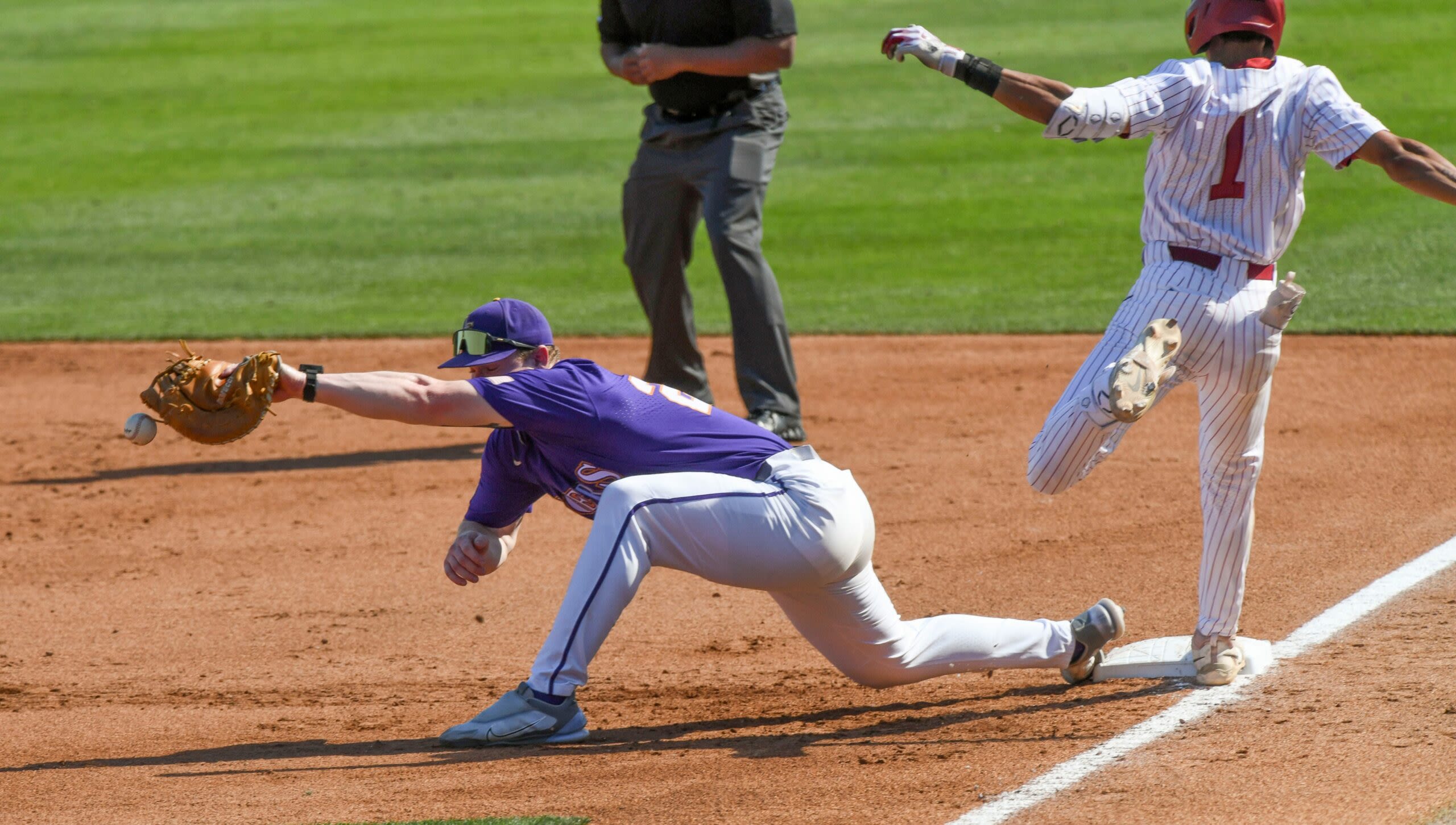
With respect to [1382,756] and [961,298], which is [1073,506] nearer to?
[1382,756]

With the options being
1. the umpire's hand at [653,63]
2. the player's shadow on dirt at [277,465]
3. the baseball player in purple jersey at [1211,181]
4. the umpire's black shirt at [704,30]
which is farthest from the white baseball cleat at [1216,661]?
the player's shadow on dirt at [277,465]

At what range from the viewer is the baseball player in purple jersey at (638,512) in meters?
3.88

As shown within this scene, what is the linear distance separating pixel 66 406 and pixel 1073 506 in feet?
18.5

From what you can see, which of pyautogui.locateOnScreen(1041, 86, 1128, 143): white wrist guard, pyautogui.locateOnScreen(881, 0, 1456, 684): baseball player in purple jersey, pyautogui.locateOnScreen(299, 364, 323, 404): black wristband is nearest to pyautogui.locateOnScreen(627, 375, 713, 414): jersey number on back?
pyautogui.locateOnScreen(299, 364, 323, 404): black wristband

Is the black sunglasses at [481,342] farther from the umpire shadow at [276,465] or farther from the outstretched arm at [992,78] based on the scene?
the umpire shadow at [276,465]

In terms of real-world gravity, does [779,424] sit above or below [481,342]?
below

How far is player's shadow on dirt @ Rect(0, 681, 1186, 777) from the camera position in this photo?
13.3ft

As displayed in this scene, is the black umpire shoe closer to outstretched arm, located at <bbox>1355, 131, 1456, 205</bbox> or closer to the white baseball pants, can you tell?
the white baseball pants

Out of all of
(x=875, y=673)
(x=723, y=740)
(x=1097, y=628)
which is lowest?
(x=723, y=740)

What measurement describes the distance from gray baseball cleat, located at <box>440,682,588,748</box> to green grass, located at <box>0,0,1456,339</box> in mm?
6013

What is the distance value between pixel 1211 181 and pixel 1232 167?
6 centimetres

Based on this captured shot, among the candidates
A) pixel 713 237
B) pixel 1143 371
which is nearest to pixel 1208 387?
pixel 1143 371

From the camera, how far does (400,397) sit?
3775mm

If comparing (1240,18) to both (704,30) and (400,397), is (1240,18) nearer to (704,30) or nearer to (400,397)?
(400,397)
